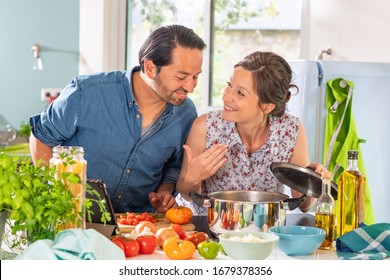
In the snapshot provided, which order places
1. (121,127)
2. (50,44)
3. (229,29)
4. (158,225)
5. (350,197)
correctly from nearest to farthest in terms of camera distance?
(350,197)
(158,225)
(121,127)
(229,29)
(50,44)

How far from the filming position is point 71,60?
194 inches

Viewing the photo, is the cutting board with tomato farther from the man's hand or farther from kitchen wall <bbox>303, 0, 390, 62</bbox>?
kitchen wall <bbox>303, 0, 390, 62</bbox>

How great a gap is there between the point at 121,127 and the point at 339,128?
49.1 inches

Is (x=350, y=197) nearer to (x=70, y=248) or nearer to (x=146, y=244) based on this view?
(x=146, y=244)

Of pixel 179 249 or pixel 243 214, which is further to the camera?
pixel 243 214

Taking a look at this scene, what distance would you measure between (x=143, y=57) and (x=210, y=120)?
340mm

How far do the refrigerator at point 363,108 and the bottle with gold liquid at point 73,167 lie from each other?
1863mm

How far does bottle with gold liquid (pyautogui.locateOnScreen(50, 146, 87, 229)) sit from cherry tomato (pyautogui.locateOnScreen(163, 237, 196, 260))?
0.23 meters

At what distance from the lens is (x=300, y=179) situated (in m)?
2.09

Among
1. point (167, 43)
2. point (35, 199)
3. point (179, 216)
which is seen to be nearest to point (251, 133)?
point (167, 43)

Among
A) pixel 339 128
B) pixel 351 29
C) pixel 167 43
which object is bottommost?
pixel 339 128

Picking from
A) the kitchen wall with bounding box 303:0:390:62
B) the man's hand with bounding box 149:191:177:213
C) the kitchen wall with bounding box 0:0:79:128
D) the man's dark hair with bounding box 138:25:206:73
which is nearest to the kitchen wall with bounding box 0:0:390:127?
the kitchen wall with bounding box 0:0:79:128

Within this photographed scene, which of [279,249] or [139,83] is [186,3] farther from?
[279,249]

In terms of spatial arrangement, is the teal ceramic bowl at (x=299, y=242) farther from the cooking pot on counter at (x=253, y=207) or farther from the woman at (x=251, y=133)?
the woman at (x=251, y=133)
